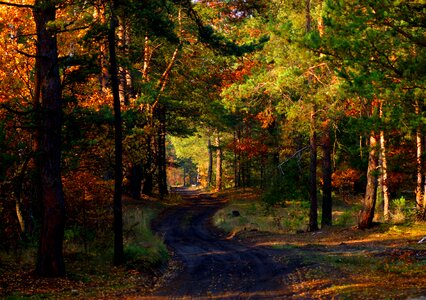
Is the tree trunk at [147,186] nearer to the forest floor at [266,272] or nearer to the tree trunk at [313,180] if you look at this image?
the forest floor at [266,272]

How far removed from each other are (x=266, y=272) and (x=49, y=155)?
22.9 feet

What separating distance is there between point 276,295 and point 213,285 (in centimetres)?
210

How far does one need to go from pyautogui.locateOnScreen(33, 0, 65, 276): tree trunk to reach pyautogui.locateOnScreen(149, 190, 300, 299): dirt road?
311 cm

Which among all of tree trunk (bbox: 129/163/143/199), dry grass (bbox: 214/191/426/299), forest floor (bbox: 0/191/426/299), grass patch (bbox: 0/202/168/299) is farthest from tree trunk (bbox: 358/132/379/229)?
tree trunk (bbox: 129/163/143/199)

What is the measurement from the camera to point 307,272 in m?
13.2

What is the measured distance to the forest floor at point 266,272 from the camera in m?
10.7

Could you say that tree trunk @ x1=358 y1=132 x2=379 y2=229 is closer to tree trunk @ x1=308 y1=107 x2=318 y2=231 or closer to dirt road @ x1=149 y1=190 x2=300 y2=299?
tree trunk @ x1=308 y1=107 x2=318 y2=231

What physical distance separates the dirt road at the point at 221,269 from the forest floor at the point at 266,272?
2 cm

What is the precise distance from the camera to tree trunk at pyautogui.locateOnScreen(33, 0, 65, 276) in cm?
1231

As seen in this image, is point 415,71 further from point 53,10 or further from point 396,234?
point 396,234

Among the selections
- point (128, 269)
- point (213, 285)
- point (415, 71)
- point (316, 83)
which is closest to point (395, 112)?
point (415, 71)

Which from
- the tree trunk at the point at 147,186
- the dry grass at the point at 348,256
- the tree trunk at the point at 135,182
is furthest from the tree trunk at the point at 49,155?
the tree trunk at the point at 147,186

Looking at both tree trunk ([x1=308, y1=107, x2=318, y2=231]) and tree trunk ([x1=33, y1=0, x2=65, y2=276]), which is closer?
tree trunk ([x1=33, y1=0, x2=65, y2=276])

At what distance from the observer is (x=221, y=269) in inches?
574
